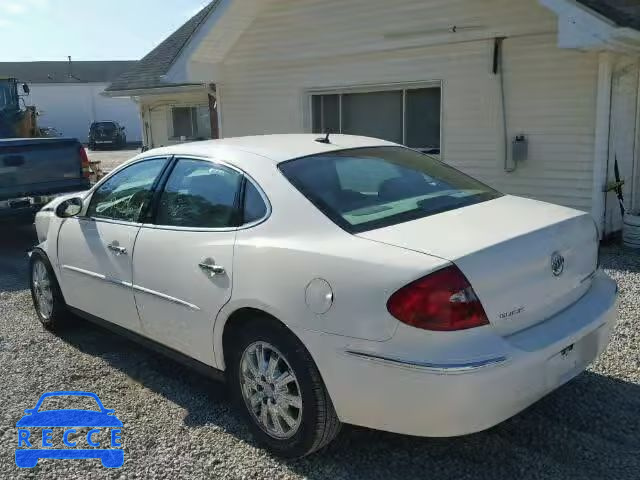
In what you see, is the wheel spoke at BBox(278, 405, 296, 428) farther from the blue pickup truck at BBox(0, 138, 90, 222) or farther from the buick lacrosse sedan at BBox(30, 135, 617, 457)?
the blue pickup truck at BBox(0, 138, 90, 222)

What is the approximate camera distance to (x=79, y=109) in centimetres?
4472

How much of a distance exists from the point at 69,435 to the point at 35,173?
6.48 m

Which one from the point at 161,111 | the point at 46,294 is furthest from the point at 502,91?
the point at 161,111

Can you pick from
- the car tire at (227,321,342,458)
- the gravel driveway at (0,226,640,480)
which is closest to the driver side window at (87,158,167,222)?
the gravel driveway at (0,226,640,480)

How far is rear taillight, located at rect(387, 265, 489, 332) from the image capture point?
2.70 m

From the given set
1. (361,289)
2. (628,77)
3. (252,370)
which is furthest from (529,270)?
(628,77)

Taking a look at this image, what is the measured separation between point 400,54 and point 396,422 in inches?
296

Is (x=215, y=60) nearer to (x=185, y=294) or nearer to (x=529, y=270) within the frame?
(x=185, y=294)

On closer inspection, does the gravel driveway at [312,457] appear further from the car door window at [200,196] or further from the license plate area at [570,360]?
the car door window at [200,196]

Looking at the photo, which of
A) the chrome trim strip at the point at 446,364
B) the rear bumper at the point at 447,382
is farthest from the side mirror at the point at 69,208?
the chrome trim strip at the point at 446,364

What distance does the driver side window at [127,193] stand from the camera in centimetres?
426

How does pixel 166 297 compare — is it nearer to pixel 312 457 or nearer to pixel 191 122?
pixel 312 457

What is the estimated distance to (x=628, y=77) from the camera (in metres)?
8.15

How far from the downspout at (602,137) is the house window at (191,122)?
34.0 ft
